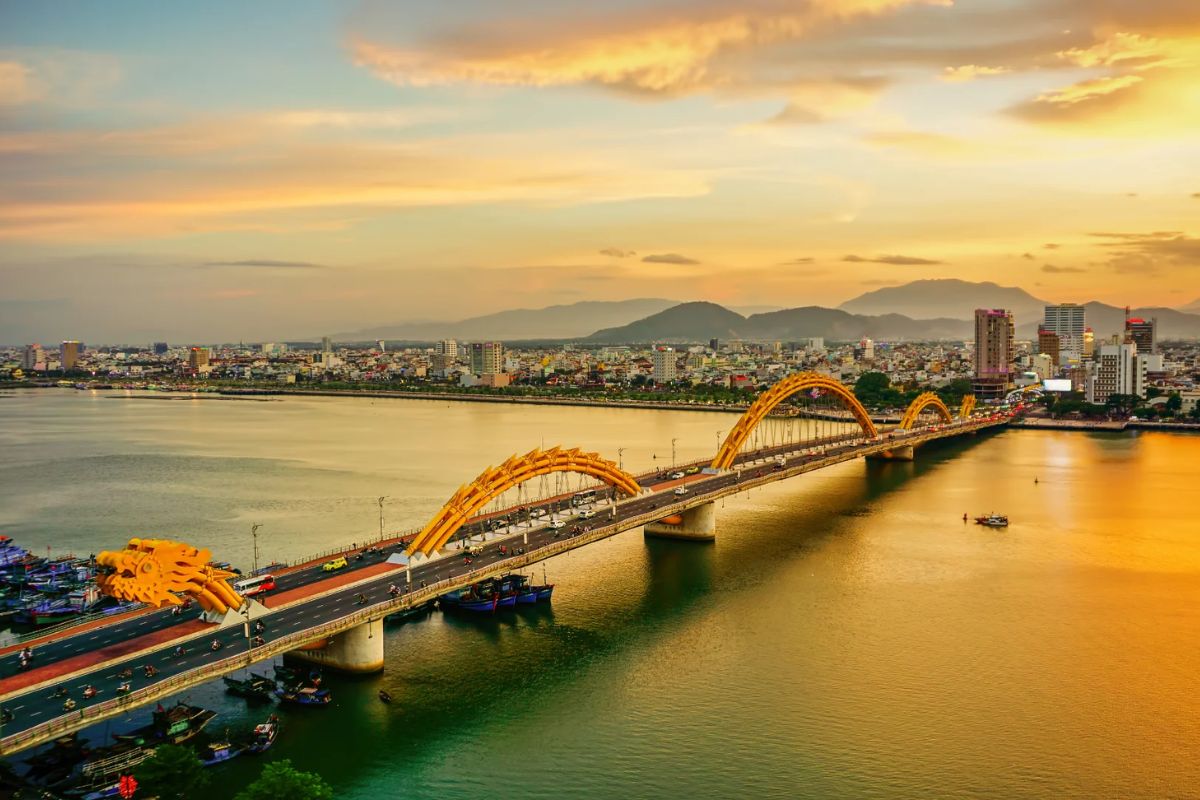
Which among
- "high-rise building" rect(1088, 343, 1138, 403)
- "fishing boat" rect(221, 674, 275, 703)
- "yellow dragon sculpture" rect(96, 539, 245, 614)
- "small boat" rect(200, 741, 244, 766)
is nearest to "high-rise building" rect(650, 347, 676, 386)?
"high-rise building" rect(1088, 343, 1138, 403)

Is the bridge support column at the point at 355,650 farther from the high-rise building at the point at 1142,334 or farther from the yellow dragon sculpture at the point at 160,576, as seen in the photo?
the high-rise building at the point at 1142,334

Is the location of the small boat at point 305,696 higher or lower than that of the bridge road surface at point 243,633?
lower

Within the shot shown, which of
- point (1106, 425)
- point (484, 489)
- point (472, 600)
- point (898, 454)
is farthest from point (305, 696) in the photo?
point (1106, 425)

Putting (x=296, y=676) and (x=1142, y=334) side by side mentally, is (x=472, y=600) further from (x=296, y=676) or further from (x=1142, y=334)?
(x=1142, y=334)

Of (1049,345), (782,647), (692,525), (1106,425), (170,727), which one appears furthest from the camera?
(1049,345)

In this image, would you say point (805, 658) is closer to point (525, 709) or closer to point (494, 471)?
point (525, 709)

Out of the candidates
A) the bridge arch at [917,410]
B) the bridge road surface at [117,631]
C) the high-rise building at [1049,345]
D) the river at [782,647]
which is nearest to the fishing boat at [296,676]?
the river at [782,647]
